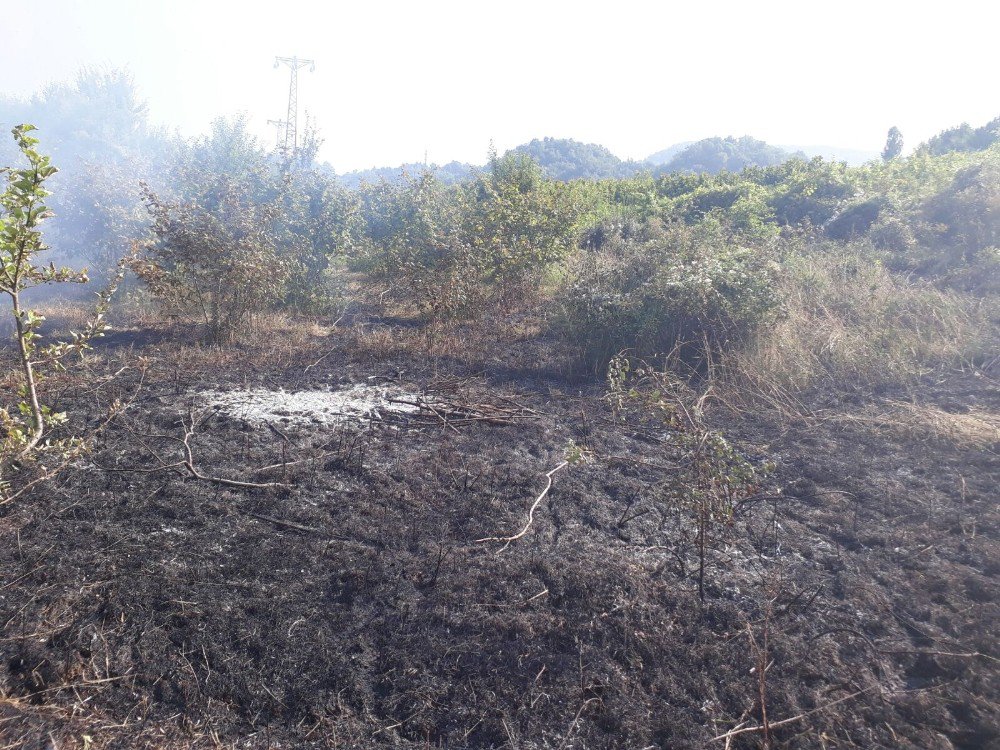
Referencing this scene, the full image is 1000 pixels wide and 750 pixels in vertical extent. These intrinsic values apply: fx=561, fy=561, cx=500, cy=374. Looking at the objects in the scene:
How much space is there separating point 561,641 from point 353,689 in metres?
0.87

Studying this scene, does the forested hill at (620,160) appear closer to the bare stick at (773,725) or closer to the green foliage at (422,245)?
the green foliage at (422,245)

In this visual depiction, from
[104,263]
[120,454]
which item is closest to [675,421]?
[120,454]

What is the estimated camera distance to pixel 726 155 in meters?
49.5

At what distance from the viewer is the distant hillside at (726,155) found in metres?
49.0

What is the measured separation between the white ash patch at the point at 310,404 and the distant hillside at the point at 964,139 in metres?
22.6

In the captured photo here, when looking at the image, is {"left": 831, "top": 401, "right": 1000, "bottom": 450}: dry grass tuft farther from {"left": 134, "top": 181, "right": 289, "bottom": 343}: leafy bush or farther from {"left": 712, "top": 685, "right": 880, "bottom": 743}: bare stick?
{"left": 134, "top": 181, "right": 289, "bottom": 343}: leafy bush

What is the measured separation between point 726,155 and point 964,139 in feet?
103

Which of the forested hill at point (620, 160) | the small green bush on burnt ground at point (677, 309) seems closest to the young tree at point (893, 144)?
the forested hill at point (620, 160)

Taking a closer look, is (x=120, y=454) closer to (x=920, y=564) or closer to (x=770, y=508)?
(x=770, y=508)

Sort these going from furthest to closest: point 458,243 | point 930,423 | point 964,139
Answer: point 964,139, point 458,243, point 930,423

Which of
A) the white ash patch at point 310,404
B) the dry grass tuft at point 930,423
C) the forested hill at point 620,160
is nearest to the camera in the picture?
the dry grass tuft at point 930,423

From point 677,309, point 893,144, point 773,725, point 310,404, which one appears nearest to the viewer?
point 773,725

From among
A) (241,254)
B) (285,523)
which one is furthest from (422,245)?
(285,523)

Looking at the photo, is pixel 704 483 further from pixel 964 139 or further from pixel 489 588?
pixel 964 139
